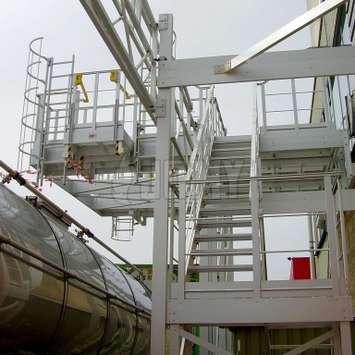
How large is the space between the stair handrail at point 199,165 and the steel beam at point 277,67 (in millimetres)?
1929

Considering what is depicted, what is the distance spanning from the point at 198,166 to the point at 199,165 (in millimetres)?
92

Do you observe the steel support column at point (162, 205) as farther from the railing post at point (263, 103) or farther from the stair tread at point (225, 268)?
the railing post at point (263, 103)

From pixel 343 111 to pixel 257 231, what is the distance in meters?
4.70

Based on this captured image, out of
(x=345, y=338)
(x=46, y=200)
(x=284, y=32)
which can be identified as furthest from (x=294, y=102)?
(x=46, y=200)

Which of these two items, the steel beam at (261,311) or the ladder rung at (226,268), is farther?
the ladder rung at (226,268)

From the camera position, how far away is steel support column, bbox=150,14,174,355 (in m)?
7.10

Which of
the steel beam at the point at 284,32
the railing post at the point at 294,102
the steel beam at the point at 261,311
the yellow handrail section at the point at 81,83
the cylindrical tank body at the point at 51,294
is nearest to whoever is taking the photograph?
the cylindrical tank body at the point at 51,294

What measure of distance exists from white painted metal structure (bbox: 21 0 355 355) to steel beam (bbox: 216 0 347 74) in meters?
0.02

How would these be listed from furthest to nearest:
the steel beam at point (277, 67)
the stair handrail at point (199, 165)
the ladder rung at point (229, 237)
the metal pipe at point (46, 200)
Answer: the stair handrail at point (199, 165)
the ladder rung at point (229, 237)
the steel beam at point (277, 67)
the metal pipe at point (46, 200)

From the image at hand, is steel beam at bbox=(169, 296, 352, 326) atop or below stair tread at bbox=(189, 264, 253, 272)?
below

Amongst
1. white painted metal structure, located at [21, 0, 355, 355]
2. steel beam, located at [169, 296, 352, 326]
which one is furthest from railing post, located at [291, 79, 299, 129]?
steel beam, located at [169, 296, 352, 326]

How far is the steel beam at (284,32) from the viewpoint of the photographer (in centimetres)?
691

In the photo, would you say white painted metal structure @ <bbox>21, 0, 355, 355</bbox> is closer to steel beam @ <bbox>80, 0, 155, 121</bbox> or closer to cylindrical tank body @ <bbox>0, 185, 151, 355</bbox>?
steel beam @ <bbox>80, 0, 155, 121</bbox>

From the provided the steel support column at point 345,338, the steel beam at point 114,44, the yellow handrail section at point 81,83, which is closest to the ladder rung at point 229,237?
the steel support column at point 345,338
